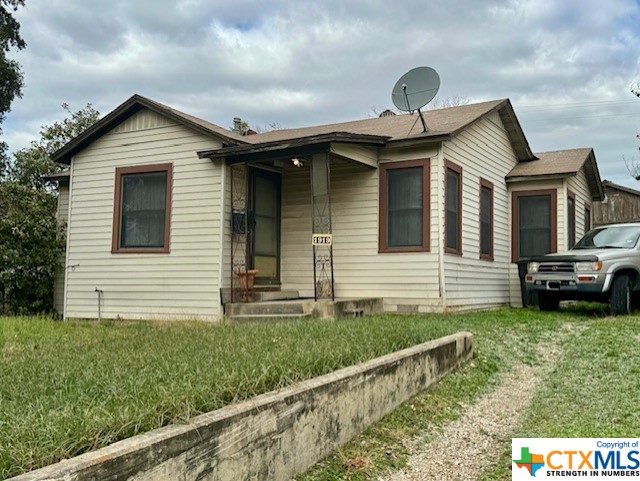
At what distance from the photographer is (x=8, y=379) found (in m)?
3.82

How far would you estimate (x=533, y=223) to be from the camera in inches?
505

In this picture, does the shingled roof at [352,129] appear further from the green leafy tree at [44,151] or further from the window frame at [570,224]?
the green leafy tree at [44,151]

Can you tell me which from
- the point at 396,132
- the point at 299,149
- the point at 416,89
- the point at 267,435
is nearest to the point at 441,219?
the point at 396,132

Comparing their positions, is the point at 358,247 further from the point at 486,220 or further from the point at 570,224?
the point at 570,224

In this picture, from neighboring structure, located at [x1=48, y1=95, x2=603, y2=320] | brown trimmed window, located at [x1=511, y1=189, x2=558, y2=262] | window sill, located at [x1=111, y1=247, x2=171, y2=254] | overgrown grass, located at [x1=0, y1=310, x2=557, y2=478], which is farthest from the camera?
brown trimmed window, located at [x1=511, y1=189, x2=558, y2=262]

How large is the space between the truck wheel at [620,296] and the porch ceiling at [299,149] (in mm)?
4533

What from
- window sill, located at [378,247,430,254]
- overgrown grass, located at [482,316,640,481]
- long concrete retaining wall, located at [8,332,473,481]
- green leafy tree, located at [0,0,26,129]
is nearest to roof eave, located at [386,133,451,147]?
window sill, located at [378,247,430,254]

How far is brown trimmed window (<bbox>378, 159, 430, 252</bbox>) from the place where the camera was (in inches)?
390

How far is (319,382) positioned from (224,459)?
1.06 m

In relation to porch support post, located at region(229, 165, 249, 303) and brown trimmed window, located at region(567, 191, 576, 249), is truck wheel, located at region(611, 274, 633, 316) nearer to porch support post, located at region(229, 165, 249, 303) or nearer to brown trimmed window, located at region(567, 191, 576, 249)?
brown trimmed window, located at region(567, 191, 576, 249)

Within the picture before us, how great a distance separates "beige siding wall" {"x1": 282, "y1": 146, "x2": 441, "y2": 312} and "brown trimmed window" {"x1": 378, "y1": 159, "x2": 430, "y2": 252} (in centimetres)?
12

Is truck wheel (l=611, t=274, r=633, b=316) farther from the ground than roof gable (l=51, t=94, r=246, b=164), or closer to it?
closer to it

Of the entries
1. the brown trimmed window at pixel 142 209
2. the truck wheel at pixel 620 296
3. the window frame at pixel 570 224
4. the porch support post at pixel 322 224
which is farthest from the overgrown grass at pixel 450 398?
the brown trimmed window at pixel 142 209

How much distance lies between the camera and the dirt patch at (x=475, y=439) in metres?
3.65
